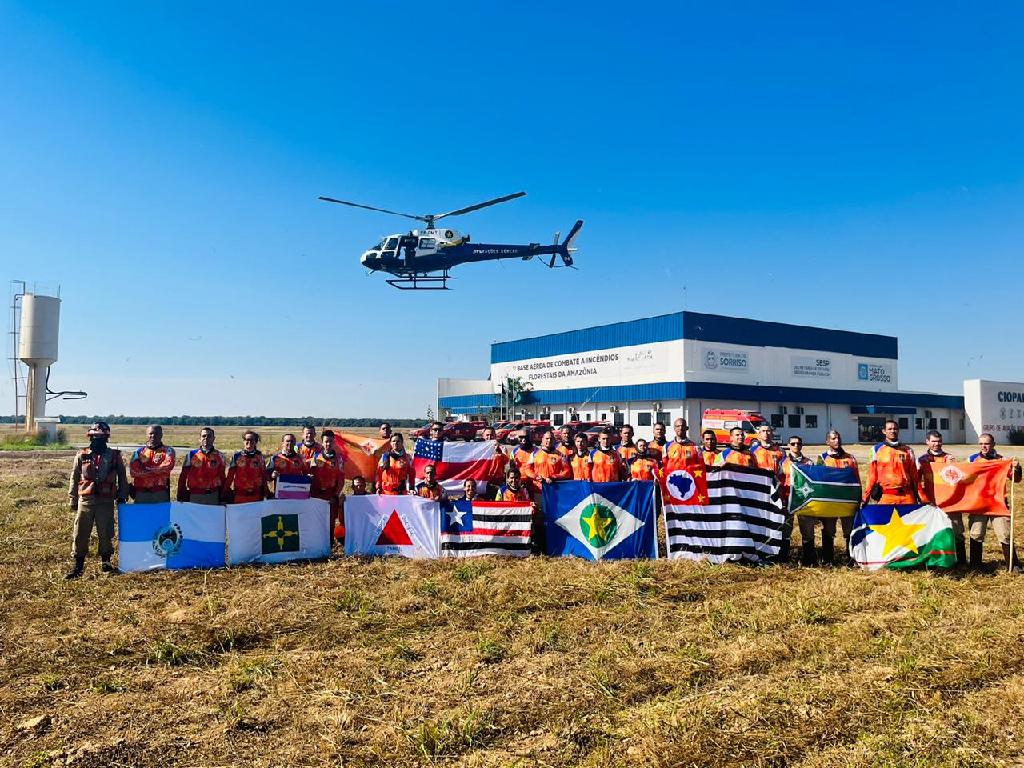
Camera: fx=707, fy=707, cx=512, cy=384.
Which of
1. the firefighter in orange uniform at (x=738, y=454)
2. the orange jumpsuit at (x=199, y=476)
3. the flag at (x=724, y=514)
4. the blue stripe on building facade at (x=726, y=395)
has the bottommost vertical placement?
the flag at (x=724, y=514)

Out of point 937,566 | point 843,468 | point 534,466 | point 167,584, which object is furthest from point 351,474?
point 937,566

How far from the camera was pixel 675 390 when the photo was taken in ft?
158

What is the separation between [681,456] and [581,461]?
163 cm

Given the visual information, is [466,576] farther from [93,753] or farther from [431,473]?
[93,753]

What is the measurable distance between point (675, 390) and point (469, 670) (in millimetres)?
43882

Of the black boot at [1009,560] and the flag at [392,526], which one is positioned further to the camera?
the flag at [392,526]

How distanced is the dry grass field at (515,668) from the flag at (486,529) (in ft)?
3.23

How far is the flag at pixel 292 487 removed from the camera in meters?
10.6

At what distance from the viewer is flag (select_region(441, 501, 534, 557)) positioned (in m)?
10.1

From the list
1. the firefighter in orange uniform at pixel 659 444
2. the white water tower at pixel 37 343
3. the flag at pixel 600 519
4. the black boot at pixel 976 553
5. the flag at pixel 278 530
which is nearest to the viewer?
the black boot at pixel 976 553

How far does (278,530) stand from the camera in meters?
9.91

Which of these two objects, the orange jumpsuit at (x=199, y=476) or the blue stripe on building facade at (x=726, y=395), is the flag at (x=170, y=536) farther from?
the blue stripe on building facade at (x=726, y=395)

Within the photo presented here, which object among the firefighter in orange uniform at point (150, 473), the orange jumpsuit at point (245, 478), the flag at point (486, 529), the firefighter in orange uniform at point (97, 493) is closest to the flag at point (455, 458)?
the flag at point (486, 529)

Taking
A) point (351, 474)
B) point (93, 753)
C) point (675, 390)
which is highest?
point (675, 390)
